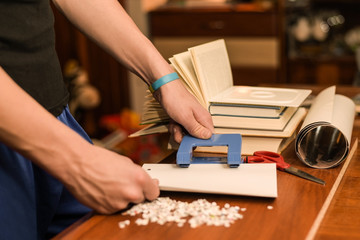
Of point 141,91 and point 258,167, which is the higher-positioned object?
point 258,167

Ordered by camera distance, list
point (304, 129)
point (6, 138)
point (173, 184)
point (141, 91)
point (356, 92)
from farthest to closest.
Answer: point (141, 91) < point (356, 92) < point (304, 129) < point (173, 184) < point (6, 138)

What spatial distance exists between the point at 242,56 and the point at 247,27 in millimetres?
211

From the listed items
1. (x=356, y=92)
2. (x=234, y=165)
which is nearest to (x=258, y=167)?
(x=234, y=165)

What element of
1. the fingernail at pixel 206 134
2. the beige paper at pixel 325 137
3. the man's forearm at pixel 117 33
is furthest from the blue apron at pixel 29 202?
the beige paper at pixel 325 137

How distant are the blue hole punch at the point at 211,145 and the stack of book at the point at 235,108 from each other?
0.30 feet

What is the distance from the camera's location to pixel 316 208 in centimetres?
84

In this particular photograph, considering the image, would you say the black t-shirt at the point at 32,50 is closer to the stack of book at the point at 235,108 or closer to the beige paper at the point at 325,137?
the stack of book at the point at 235,108

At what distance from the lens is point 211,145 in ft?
3.26

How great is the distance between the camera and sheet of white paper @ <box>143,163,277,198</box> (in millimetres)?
871

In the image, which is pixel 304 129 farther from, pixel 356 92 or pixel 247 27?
pixel 247 27

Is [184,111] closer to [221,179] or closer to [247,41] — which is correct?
[221,179]

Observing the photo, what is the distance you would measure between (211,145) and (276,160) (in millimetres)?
133

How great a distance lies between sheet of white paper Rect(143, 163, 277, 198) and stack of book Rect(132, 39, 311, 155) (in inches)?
6.2

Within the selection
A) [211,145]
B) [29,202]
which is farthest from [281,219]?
[29,202]
